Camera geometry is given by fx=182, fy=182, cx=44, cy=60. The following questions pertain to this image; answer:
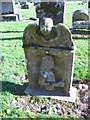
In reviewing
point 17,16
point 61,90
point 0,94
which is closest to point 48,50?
point 61,90

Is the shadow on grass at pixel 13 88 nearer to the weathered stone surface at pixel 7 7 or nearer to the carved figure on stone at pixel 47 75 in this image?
the carved figure on stone at pixel 47 75

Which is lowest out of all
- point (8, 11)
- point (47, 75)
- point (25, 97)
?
point (25, 97)

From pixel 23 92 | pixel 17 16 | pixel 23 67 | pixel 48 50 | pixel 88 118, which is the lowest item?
pixel 88 118

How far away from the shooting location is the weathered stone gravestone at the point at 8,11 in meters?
11.8

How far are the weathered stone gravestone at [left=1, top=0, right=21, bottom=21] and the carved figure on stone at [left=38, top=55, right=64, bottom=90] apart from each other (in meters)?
8.52

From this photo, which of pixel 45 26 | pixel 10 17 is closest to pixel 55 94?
pixel 45 26

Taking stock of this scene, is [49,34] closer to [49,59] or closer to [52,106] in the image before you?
[49,59]

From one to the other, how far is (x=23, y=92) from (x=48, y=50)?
122cm

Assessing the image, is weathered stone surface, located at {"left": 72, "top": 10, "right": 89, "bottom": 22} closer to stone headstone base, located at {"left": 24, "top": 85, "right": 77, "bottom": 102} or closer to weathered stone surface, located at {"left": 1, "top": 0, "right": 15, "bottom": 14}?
weathered stone surface, located at {"left": 1, "top": 0, "right": 15, "bottom": 14}

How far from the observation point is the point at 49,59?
3.75 m

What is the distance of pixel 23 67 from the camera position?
5207mm

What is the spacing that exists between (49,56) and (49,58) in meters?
0.04

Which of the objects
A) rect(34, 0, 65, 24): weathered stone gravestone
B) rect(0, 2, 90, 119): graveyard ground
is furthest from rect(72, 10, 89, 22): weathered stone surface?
rect(0, 2, 90, 119): graveyard ground

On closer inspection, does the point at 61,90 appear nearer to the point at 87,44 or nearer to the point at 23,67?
the point at 23,67
